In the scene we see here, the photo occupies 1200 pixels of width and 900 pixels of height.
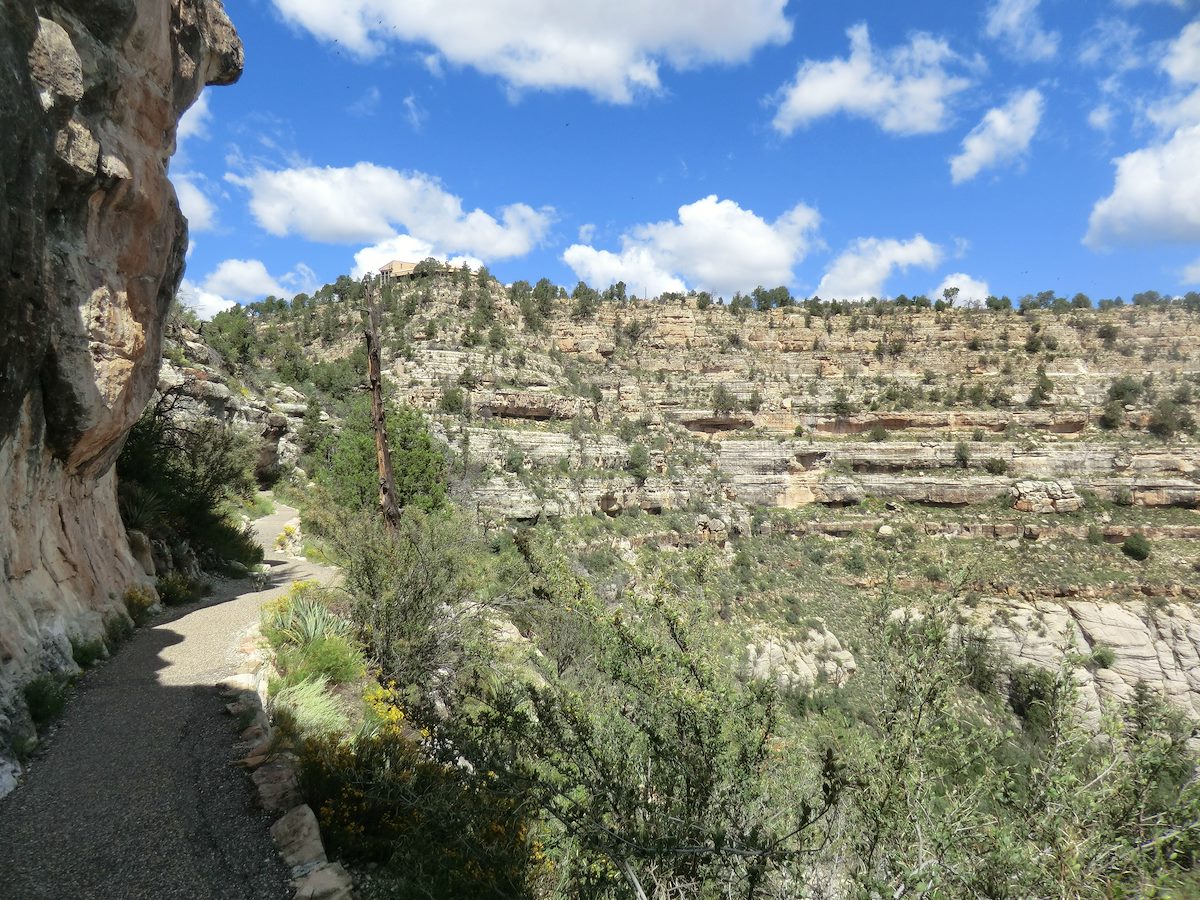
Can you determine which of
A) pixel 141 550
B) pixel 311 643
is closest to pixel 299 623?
pixel 311 643

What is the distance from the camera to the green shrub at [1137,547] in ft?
106

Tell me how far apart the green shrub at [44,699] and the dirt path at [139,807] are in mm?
146

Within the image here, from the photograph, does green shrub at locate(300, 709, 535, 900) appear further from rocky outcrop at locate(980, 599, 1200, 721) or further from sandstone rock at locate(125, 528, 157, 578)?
rocky outcrop at locate(980, 599, 1200, 721)

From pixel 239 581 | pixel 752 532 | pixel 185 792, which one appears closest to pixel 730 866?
pixel 185 792

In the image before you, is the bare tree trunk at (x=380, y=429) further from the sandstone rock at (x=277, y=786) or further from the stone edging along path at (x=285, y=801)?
the sandstone rock at (x=277, y=786)

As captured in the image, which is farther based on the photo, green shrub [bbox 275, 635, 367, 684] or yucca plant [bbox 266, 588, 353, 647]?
yucca plant [bbox 266, 588, 353, 647]

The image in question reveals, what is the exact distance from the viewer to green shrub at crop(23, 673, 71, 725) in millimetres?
4805

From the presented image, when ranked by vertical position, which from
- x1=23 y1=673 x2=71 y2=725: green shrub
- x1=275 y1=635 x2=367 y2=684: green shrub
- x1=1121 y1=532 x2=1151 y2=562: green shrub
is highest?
x1=23 y1=673 x2=71 y2=725: green shrub

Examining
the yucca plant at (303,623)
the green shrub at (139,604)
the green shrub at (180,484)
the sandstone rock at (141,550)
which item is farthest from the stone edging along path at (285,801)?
the green shrub at (180,484)

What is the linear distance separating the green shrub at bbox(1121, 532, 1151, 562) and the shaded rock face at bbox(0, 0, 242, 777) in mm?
43177

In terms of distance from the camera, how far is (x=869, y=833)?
315 centimetres

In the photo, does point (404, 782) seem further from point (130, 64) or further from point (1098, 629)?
point (1098, 629)

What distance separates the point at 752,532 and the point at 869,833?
111ft

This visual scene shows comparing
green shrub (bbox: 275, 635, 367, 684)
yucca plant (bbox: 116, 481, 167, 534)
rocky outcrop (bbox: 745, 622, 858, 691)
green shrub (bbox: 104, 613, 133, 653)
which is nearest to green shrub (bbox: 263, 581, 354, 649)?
green shrub (bbox: 275, 635, 367, 684)
